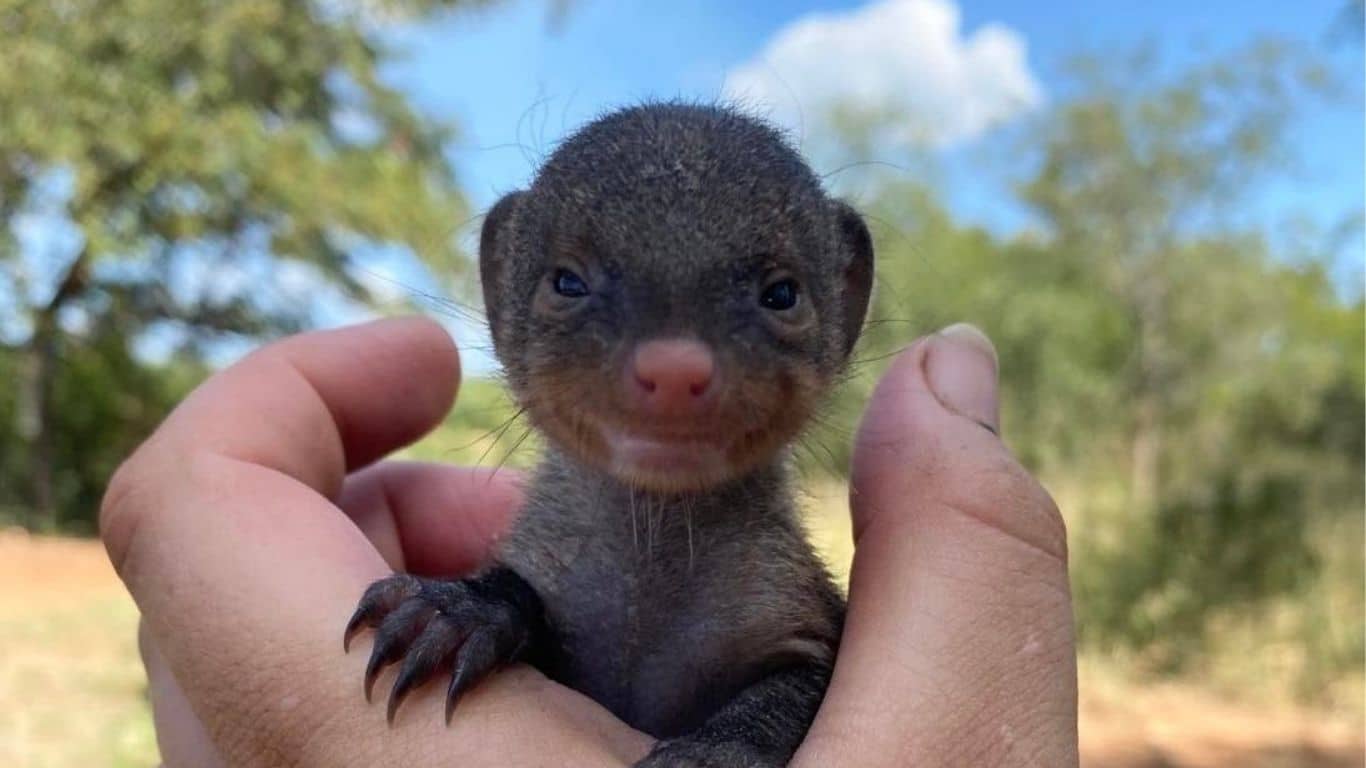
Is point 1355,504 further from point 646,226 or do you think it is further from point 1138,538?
point 646,226

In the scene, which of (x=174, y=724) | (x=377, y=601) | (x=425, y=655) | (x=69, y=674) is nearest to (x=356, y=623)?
(x=377, y=601)

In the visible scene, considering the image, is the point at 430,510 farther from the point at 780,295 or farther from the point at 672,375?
the point at 672,375

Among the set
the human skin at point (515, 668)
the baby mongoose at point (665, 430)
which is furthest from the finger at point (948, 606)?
the baby mongoose at point (665, 430)

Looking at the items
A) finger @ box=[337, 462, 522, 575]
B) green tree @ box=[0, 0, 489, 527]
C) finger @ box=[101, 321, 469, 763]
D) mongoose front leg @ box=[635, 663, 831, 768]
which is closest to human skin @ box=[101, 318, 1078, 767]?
finger @ box=[101, 321, 469, 763]

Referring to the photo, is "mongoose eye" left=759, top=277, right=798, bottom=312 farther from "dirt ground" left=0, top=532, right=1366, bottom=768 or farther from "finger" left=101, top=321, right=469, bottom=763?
Answer: "dirt ground" left=0, top=532, right=1366, bottom=768

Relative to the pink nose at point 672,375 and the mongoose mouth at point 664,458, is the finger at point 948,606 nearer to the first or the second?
the mongoose mouth at point 664,458
